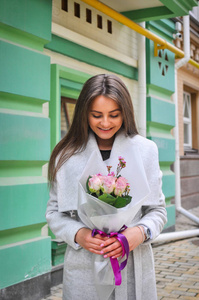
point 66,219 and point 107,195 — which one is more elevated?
point 107,195

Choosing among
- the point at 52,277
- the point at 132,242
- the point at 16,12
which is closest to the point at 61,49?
the point at 16,12

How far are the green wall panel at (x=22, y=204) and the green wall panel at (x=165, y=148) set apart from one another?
2926mm

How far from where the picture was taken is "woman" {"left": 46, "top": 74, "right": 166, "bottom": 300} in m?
1.76

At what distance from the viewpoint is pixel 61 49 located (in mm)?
4480

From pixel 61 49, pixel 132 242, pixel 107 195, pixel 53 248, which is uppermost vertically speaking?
pixel 61 49

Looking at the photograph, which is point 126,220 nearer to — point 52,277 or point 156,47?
point 52,277

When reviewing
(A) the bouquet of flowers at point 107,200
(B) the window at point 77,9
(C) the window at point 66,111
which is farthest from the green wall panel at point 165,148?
(A) the bouquet of flowers at point 107,200

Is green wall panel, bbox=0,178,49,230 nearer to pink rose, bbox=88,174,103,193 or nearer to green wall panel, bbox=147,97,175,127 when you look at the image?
pink rose, bbox=88,174,103,193

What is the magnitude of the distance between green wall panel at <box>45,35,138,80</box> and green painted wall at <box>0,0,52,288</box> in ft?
1.57

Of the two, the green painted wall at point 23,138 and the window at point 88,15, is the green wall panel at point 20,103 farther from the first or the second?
the window at point 88,15

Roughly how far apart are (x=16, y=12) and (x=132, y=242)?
266 cm

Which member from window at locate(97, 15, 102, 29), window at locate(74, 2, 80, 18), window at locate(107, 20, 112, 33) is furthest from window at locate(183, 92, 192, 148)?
window at locate(74, 2, 80, 18)

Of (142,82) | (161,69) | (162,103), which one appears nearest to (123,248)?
(142,82)

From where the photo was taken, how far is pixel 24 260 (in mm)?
3670
